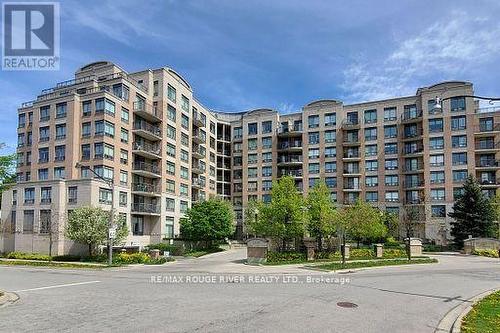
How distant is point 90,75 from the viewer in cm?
5750

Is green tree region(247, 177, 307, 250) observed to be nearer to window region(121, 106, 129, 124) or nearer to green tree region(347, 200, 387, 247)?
green tree region(347, 200, 387, 247)

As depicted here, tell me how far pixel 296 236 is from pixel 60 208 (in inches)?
1029

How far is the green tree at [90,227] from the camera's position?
123ft

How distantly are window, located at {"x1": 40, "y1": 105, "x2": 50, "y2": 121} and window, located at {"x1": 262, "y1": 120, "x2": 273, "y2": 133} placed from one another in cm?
3694

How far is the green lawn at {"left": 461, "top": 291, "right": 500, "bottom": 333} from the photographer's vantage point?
1009cm

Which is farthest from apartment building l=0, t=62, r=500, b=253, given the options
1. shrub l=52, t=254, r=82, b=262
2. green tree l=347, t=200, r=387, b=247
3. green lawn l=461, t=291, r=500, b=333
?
green lawn l=461, t=291, r=500, b=333

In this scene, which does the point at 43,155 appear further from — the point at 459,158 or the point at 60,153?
the point at 459,158

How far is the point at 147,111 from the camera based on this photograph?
5381cm

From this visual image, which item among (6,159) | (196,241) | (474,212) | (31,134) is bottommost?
(196,241)

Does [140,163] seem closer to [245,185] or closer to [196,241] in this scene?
[196,241]

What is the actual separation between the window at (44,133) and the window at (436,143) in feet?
174

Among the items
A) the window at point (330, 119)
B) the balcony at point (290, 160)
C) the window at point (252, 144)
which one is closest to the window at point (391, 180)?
the window at point (330, 119)

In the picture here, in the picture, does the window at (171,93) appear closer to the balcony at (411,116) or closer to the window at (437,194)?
the balcony at (411,116)

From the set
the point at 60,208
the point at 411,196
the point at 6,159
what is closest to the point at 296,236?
the point at 6,159
